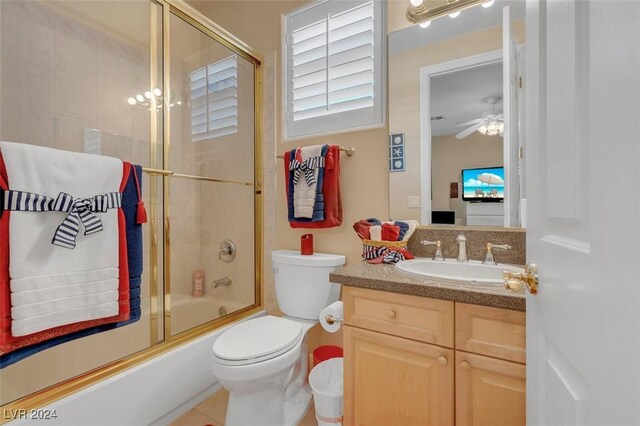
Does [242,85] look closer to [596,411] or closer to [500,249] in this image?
[500,249]

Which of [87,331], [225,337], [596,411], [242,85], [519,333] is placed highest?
[242,85]

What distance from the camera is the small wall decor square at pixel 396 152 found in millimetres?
1576

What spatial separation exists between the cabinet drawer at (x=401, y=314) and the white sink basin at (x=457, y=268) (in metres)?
0.15

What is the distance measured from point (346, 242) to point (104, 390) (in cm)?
131

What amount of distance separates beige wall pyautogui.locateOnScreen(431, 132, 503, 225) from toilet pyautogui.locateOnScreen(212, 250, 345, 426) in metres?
0.65

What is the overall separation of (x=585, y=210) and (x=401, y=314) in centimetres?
73

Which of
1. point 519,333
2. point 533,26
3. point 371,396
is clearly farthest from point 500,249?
point 533,26

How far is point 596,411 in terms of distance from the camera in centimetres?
37

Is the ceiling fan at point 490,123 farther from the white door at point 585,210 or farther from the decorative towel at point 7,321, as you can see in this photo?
the decorative towel at point 7,321

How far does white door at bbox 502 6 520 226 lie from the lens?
50.8 inches

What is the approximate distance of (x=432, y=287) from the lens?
962 millimetres

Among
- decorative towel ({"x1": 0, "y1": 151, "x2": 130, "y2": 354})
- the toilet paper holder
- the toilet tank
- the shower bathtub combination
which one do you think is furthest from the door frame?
decorative towel ({"x1": 0, "y1": 151, "x2": 130, "y2": 354})

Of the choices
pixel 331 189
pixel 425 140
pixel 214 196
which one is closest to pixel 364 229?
pixel 331 189

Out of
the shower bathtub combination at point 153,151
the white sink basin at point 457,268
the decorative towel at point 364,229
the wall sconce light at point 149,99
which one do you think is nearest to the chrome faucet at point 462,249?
the white sink basin at point 457,268
